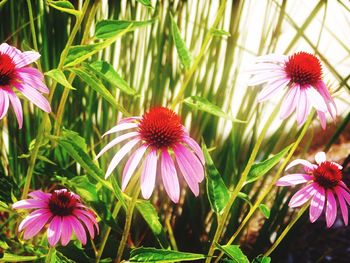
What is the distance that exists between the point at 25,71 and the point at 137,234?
56cm

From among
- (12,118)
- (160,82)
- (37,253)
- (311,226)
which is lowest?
(311,226)

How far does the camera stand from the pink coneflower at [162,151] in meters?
0.66

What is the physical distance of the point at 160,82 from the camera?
124 cm

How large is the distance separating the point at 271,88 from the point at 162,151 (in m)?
0.17

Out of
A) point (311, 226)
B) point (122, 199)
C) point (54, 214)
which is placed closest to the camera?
point (122, 199)

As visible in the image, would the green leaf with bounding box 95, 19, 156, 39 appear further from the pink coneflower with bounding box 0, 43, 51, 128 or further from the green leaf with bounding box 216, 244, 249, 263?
the green leaf with bounding box 216, 244, 249, 263

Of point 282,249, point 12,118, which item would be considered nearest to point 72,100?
point 12,118

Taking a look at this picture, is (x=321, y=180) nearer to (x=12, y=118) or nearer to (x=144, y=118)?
(x=144, y=118)

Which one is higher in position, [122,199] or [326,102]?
[326,102]

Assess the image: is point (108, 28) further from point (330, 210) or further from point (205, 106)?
point (330, 210)

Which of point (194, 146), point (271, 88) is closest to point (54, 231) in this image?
point (194, 146)

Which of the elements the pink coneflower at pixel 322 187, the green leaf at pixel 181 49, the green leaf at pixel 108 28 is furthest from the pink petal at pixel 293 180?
the green leaf at pixel 108 28

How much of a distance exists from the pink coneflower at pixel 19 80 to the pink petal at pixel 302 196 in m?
0.39

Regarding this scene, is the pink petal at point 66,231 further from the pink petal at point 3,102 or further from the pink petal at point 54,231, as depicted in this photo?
the pink petal at point 3,102
